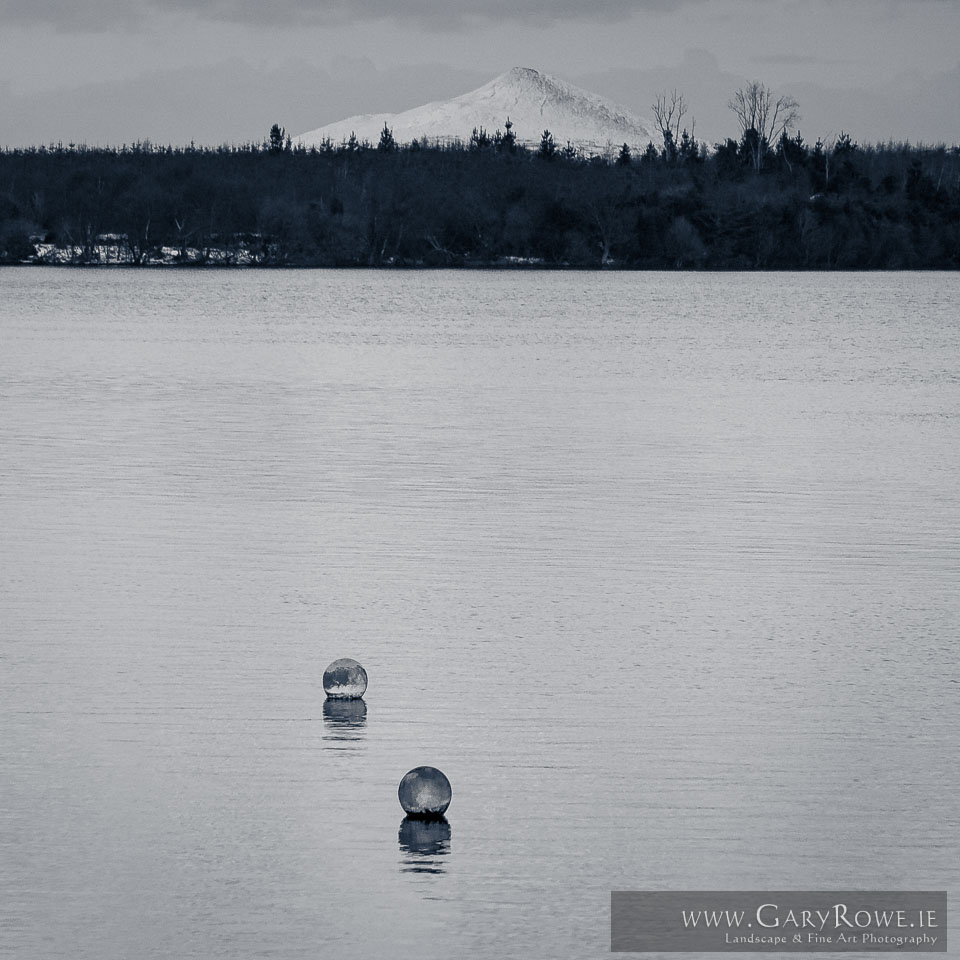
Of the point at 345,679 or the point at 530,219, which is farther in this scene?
the point at 530,219

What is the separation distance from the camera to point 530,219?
162750 mm

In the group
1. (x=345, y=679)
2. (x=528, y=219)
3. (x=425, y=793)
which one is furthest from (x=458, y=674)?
(x=528, y=219)

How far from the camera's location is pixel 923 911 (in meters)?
7.50

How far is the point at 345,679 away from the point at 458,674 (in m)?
1.06

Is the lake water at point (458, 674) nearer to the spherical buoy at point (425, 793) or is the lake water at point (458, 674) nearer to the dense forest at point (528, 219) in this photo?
the spherical buoy at point (425, 793)

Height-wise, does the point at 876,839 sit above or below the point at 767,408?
below

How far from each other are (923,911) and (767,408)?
2630cm

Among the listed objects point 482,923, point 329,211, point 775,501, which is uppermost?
point 329,211

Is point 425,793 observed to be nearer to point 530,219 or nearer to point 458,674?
point 458,674

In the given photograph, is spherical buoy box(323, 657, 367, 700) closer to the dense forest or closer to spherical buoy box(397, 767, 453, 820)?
spherical buoy box(397, 767, 453, 820)

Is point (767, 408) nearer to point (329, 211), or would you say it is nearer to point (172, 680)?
point (172, 680)

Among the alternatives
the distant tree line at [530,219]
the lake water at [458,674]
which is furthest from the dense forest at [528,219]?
the lake water at [458,674]

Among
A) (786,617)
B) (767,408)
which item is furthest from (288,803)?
(767,408)

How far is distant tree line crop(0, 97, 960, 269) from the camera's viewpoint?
530 feet
